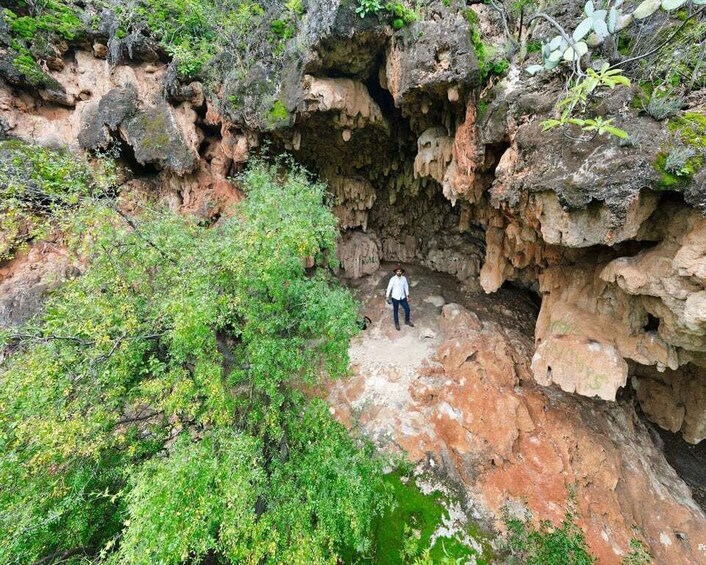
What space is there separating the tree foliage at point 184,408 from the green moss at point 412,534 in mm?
1136

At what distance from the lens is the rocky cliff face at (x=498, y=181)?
457cm

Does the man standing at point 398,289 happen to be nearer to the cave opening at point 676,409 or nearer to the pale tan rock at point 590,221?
the pale tan rock at point 590,221

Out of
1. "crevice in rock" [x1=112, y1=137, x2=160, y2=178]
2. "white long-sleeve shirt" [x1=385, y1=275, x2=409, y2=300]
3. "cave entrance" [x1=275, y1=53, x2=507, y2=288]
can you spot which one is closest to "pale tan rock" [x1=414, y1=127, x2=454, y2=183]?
"cave entrance" [x1=275, y1=53, x2=507, y2=288]

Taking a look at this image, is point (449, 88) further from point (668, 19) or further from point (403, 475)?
point (403, 475)

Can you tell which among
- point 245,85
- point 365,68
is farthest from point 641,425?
point 245,85

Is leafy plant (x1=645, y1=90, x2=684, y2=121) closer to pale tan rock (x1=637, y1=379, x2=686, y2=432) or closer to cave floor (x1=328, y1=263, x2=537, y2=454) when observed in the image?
cave floor (x1=328, y1=263, x2=537, y2=454)

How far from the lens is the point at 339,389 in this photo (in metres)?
7.80

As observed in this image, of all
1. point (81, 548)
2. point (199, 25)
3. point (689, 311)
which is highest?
point (199, 25)

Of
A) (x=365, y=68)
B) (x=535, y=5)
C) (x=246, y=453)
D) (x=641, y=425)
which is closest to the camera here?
(x=246, y=453)

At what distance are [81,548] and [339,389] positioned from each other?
5.23 metres

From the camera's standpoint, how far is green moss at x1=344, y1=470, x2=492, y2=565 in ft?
16.4

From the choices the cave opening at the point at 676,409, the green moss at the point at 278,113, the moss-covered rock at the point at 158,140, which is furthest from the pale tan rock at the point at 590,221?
the moss-covered rock at the point at 158,140

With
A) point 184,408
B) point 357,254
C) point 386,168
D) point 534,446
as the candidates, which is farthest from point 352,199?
point 534,446

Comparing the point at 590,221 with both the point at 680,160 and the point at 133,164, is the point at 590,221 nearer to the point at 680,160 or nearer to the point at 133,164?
the point at 680,160
